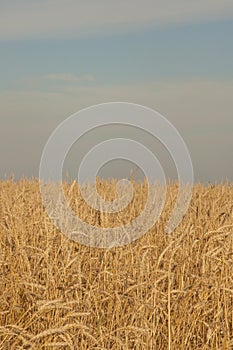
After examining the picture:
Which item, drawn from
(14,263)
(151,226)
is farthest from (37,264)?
(151,226)

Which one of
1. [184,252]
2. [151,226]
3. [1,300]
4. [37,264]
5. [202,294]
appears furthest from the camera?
[151,226]

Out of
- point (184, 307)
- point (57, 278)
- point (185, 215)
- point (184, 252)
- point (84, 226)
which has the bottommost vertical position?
point (184, 307)

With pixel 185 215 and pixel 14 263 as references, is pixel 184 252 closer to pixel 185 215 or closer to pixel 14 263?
pixel 14 263

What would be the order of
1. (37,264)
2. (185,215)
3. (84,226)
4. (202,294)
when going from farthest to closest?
(185,215), (84,226), (37,264), (202,294)

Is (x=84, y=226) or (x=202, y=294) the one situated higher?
(x=84, y=226)

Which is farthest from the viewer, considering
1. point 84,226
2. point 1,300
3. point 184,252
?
point 84,226

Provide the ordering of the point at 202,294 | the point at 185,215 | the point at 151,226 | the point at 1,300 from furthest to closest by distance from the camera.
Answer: the point at 185,215 → the point at 151,226 → the point at 202,294 → the point at 1,300

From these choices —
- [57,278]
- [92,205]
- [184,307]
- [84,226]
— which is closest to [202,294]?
[184,307]

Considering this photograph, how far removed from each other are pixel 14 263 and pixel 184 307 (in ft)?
4.03

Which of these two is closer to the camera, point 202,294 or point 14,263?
point 202,294

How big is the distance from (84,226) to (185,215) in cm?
171

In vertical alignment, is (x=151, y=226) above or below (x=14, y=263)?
above

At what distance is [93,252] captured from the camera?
4.21m

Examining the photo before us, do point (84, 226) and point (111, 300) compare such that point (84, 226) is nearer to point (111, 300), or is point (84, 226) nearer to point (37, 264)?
point (37, 264)
